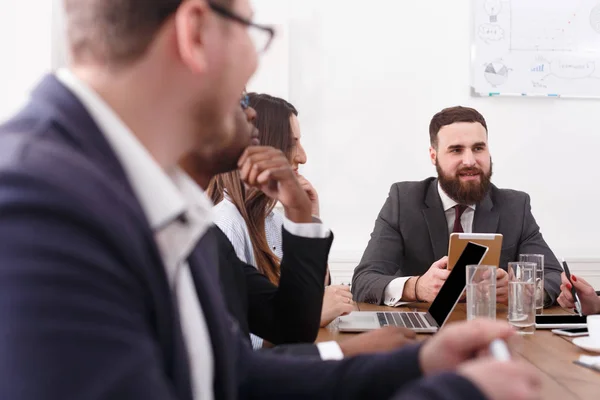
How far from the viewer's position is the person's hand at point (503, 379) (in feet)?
1.77

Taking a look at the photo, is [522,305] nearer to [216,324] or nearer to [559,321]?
[559,321]

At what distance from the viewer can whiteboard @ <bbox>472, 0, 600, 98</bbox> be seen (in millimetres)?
3564

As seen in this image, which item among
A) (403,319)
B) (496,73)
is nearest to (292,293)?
(403,319)

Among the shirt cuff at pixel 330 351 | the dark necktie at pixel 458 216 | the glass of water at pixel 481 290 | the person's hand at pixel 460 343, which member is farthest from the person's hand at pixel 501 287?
the person's hand at pixel 460 343

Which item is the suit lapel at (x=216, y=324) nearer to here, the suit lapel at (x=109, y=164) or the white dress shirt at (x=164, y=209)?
the white dress shirt at (x=164, y=209)

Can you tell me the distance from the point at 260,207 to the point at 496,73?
7.27 feet

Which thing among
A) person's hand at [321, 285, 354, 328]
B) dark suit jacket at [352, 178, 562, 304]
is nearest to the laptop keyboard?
person's hand at [321, 285, 354, 328]

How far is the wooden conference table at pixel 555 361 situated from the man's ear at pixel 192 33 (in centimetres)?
87

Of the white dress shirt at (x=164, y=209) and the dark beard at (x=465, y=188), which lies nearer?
the white dress shirt at (x=164, y=209)

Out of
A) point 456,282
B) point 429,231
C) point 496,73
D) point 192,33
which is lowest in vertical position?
point 456,282

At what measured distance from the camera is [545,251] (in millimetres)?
2688

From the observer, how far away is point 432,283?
2.11 metres

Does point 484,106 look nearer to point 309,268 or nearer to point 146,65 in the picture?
point 309,268

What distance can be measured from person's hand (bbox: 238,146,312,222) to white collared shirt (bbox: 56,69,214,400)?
86cm
